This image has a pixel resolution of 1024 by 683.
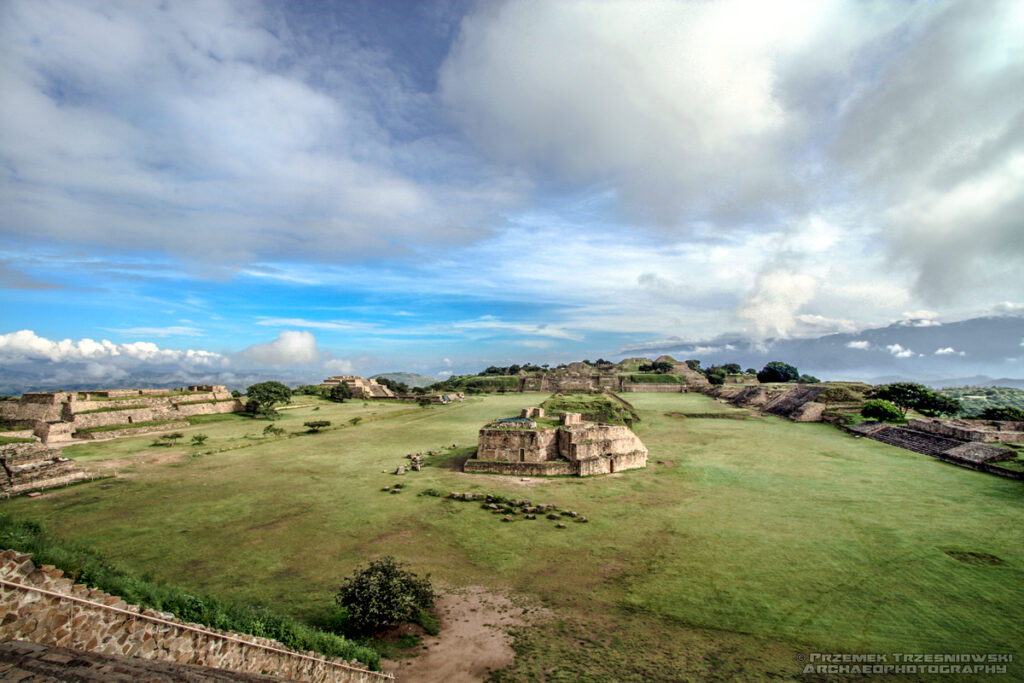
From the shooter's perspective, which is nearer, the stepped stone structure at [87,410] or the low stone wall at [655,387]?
the stepped stone structure at [87,410]

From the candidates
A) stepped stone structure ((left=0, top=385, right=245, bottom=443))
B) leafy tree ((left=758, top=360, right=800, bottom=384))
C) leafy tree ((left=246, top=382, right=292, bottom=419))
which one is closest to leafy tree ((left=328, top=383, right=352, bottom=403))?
leafy tree ((left=246, top=382, right=292, bottom=419))

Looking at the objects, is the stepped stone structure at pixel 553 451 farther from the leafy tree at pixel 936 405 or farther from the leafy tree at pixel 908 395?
the leafy tree at pixel 936 405

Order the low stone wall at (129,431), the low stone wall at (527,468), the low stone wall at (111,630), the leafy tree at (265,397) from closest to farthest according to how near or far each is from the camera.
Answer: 1. the low stone wall at (111,630)
2. the low stone wall at (527,468)
3. the low stone wall at (129,431)
4. the leafy tree at (265,397)

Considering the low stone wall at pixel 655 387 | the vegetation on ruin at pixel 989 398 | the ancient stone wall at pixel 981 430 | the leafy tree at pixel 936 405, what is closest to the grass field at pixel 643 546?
the ancient stone wall at pixel 981 430

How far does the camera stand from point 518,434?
25062mm

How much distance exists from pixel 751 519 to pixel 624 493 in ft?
18.3

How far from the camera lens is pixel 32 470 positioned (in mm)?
19500

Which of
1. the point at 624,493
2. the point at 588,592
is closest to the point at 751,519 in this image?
the point at 624,493

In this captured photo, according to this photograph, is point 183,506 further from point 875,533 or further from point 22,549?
point 875,533

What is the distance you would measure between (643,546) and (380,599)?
9.30 metres

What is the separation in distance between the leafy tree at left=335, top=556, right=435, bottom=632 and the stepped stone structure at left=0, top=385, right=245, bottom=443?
1370 inches

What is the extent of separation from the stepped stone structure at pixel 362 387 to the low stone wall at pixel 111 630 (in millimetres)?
68035

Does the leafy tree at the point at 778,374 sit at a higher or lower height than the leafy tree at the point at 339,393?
higher

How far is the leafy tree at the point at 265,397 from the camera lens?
4738 centimetres
